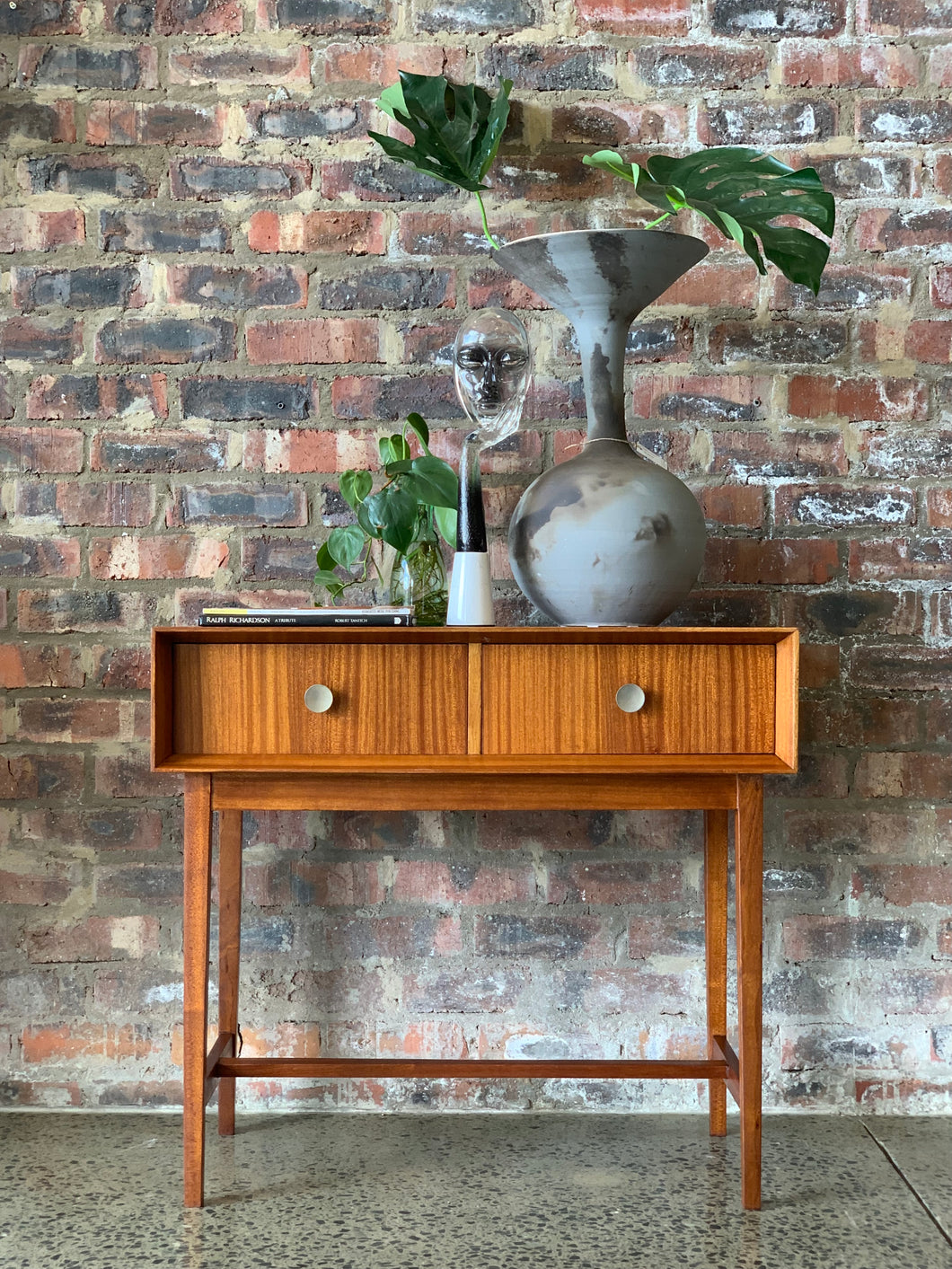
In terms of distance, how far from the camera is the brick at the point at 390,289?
6.36ft

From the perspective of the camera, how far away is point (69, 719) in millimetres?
1947

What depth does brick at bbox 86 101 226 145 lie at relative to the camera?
193cm

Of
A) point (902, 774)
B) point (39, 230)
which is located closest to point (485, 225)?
point (39, 230)

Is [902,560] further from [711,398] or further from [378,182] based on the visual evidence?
[378,182]

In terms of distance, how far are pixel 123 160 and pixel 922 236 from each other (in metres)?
1.40

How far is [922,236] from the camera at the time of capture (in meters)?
1.93

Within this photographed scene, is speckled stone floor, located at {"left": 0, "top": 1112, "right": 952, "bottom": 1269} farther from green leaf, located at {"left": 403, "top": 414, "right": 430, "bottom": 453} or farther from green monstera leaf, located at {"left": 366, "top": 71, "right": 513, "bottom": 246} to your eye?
green monstera leaf, located at {"left": 366, "top": 71, "right": 513, "bottom": 246}

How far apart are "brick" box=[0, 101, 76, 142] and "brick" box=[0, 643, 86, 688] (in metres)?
0.89

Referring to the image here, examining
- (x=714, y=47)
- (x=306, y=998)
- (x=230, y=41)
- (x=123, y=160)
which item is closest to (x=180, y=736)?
(x=306, y=998)

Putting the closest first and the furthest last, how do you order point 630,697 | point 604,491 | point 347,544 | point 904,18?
1. point 630,697
2. point 604,491
3. point 347,544
4. point 904,18

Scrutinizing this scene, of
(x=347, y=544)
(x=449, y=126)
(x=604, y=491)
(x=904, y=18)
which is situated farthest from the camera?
(x=904, y=18)

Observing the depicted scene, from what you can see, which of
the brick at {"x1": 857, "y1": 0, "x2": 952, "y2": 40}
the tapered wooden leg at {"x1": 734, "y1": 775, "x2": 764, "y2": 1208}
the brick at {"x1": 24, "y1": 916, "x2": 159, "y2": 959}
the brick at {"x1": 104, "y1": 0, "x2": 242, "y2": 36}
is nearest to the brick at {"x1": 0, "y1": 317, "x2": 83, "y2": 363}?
the brick at {"x1": 104, "y1": 0, "x2": 242, "y2": 36}

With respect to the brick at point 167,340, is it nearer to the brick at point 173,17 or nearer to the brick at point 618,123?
the brick at point 173,17

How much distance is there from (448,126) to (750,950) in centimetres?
137
